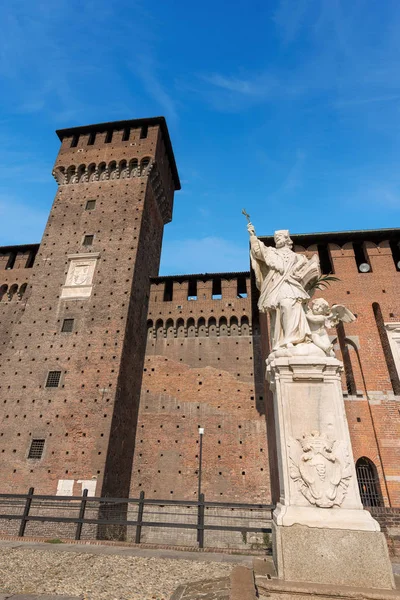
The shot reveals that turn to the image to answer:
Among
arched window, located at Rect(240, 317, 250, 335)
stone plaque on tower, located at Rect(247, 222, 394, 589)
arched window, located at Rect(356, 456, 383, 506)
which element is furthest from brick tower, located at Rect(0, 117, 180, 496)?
stone plaque on tower, located at Rect(247, 222, 394, 589)

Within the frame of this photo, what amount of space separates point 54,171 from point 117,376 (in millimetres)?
15122

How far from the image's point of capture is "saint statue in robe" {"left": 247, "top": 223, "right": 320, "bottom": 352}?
4.30 m

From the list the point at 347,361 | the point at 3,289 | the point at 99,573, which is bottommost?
the point at 99,573

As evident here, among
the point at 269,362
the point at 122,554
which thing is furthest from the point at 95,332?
the point at 269,362

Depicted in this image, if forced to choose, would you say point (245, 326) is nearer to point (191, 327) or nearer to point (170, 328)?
point (191, 327)

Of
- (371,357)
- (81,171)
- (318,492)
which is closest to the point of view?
(318,492)

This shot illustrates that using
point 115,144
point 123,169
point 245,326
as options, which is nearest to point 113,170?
point 123,169

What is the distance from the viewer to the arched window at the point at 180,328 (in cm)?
1889

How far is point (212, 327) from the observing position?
61.5ft

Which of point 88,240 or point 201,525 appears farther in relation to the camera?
point 88,240

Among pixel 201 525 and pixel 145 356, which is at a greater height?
pixel 145 356

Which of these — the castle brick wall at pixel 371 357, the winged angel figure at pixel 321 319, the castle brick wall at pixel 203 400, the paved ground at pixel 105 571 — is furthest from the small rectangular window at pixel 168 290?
the winged angel figure at pixel 321 319

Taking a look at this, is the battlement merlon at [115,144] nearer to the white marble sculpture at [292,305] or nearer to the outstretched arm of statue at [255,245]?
the outstretched arm of statue at [255,245]

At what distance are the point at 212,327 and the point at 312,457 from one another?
50.2 feet
